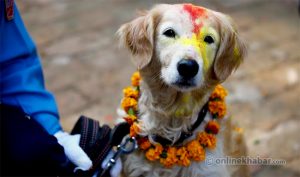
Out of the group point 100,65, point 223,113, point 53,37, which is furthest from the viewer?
point 53,37

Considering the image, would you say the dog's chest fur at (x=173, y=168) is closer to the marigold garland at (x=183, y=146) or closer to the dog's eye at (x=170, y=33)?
the marigold garland at (x=183, y=146)

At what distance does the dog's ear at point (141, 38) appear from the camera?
2334 millimetres

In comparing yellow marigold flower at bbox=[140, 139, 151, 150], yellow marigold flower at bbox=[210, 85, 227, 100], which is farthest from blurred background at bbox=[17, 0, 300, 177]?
yellow marigold flower at bbox=[140, 139, 151, 150]

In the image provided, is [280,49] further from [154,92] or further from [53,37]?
[154,92]

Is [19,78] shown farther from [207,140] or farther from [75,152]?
[207,140]

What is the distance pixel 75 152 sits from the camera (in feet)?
7.74

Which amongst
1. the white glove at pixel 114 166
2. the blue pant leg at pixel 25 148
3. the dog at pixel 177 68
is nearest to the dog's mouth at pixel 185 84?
the dog at pixel 177 68

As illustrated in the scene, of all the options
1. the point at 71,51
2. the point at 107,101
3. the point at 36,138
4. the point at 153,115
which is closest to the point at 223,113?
the point at 153,115

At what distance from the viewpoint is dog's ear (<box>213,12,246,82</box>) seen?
7.68 ft

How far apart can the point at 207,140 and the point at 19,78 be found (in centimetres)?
97

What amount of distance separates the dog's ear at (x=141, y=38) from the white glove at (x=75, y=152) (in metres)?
0.47

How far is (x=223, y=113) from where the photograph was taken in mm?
2535

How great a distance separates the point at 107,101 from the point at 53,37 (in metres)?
1.16

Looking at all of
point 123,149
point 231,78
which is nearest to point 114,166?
point 123,149
